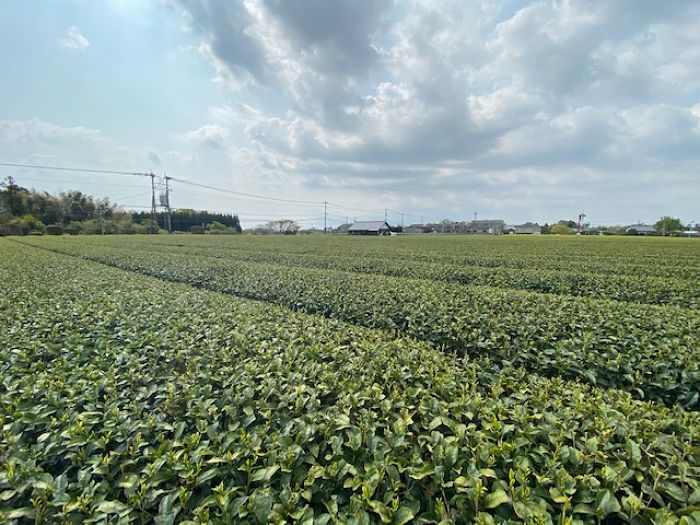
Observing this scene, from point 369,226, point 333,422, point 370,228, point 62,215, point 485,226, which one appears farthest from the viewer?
point 485,226

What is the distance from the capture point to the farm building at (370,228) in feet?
279

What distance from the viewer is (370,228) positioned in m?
87.5

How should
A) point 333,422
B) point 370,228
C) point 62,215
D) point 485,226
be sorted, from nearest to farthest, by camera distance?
point 333,422 → point 62,215 → point 370,228 → point 485,226

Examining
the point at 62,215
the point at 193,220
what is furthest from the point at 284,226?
the point at 62,215

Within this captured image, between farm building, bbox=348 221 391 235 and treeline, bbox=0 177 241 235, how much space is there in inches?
1392

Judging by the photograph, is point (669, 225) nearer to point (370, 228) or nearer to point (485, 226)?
point (485, 226)

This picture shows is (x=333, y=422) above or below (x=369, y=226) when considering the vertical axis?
below

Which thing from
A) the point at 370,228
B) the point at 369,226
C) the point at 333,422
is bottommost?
the point at 333,422

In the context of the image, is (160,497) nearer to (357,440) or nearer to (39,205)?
(357,440)

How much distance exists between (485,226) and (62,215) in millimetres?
112084

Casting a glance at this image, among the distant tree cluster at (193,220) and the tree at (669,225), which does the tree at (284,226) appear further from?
the tree at (669,225)

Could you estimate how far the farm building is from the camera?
85.0 meters

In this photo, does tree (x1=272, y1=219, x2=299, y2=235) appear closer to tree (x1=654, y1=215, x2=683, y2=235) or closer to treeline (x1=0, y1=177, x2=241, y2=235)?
treeline (x1=0, y1=177, x2=241, y2=235)

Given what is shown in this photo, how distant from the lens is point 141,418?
2.21 meters
